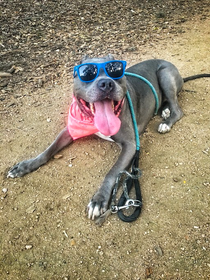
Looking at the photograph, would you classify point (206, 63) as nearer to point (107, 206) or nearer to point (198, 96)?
point (198, 96)

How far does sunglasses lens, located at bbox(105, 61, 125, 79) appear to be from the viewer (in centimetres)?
329

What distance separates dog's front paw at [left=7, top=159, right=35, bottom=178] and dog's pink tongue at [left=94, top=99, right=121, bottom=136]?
3.57 feet

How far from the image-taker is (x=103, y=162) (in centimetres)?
387

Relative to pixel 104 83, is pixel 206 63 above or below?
below

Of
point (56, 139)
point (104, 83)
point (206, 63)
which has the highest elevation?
point (104, 83)

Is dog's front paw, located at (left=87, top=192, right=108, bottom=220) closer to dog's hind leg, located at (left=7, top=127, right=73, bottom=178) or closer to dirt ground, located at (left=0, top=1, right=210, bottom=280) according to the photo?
dirt ground, located at (left=0, top=1, right=210, bottom=280)

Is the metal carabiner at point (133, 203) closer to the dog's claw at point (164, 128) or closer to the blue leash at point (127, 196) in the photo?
the blue leash at point (127, 196)

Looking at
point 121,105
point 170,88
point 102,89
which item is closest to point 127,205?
point 121,105

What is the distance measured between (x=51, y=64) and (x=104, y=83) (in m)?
3.68

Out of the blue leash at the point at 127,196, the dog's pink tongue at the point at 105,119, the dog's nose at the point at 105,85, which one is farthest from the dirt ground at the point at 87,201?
the dog's nose at the point at 105,85

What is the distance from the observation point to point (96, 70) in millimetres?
3256

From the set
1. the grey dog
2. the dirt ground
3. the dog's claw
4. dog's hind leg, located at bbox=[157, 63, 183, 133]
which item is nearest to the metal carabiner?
the dirt ground

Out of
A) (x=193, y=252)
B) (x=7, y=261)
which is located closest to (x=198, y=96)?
(x=193, y=252)

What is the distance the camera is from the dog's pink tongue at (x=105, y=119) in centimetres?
330
